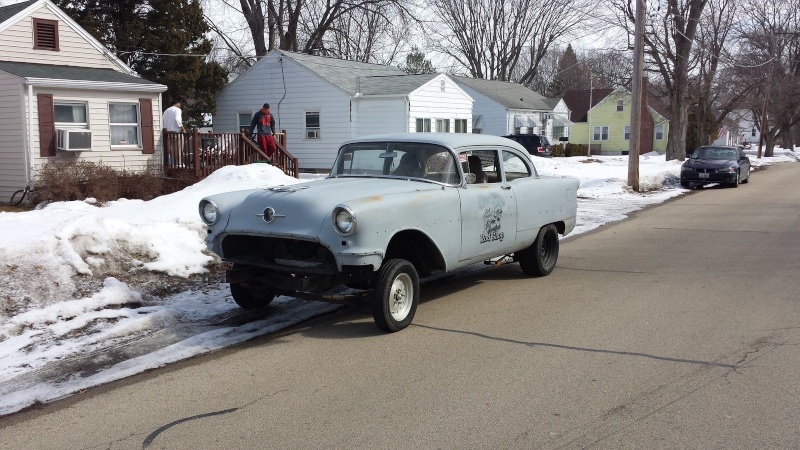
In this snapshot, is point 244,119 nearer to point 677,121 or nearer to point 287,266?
point 677,121

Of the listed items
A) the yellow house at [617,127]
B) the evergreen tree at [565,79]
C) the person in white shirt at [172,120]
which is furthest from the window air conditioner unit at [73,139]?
the evergreen tree at [565,79]

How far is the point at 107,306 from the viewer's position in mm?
7348

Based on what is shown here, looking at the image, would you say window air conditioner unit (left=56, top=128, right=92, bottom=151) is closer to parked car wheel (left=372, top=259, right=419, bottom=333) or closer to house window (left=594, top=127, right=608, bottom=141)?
parked car wheel (left=372, top=259, right=419, bottom=333)

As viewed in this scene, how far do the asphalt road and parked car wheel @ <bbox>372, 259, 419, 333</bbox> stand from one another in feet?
0.62

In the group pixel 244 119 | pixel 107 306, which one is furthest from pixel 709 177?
pixel 107 306

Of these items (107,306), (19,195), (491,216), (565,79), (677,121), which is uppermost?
(565,79)

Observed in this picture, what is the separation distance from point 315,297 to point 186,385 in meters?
1.49

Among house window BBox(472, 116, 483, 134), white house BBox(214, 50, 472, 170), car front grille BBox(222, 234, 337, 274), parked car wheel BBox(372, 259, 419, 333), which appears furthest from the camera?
house window BBox(472, 116, 483, 134)

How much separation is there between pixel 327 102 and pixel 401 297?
23.3m

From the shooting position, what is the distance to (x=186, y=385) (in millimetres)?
5383

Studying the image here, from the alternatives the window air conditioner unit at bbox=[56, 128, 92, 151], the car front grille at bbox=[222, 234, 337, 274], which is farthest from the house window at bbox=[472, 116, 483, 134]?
the car front grille at bbox=[222, 234, 337, 274]

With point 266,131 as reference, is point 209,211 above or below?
below

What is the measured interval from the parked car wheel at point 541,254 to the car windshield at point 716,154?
61.8ft

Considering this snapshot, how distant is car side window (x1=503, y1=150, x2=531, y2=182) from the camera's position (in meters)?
8.56
